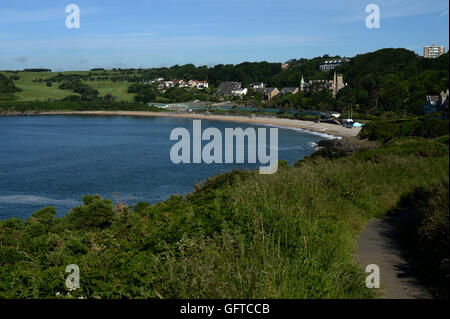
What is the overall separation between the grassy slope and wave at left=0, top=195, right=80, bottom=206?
59.4 ft

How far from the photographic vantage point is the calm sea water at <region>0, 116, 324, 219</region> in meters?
29.4

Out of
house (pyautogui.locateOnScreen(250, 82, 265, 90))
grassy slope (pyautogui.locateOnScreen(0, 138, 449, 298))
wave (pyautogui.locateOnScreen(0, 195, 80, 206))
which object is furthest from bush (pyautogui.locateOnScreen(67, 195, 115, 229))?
house (pyautogui.locateOnScreen(250, 82, 265, 90))

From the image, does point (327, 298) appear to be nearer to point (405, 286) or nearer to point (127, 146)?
point (405, 286)

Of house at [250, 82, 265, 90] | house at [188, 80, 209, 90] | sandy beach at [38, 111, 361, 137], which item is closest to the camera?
sandy beach at [38, 111, 361, 137]

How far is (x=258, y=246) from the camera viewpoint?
207 inches

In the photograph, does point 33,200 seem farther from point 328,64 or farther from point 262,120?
point 328,64

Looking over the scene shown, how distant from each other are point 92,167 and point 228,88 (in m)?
91.6

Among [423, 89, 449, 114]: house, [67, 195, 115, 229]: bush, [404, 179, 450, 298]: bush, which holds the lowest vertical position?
[67, 195, 115, 229]: bush

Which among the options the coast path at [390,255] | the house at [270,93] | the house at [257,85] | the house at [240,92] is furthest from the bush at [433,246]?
the house at [257,85]

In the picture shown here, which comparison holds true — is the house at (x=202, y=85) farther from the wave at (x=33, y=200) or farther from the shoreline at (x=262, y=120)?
the wave at (x=33, y=200)

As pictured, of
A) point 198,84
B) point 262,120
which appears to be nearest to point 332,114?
point 262,120

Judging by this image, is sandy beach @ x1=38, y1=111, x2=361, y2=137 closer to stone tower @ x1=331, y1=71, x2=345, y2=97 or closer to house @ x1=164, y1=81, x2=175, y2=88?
stone tower @ x1=331, y1=71, x2=345, y2=97

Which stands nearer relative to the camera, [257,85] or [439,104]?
[439,104]

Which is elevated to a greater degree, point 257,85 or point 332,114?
point 257,85
